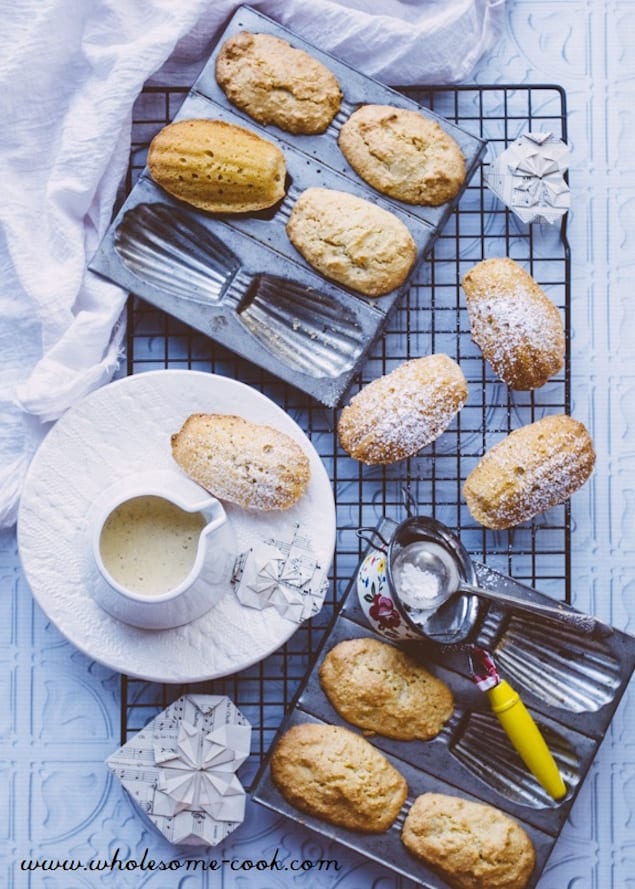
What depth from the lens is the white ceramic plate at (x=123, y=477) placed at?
1.58m

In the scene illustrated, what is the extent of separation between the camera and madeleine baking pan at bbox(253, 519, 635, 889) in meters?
1.62

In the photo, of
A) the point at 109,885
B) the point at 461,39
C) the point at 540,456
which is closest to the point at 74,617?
the point at 109,885

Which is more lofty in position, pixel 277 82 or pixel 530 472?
pixel 277 82

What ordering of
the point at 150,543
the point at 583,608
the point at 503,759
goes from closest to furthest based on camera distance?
the point at 150,543, the point at 503,759, the point at 583,608

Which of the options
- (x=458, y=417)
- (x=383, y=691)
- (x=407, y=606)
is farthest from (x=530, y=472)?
(x=383, y=691)

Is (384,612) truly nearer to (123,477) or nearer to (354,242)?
(123,477)

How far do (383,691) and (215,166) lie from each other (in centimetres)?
80

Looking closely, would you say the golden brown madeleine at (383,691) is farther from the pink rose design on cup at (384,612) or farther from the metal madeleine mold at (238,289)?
the metal madeleine mold at (238,289)

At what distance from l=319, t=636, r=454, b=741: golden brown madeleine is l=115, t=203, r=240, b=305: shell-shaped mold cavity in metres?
0.57

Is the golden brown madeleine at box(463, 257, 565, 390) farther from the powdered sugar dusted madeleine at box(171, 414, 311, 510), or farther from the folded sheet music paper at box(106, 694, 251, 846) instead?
the folded sheet music paper at box(106, 694, 251, 846)

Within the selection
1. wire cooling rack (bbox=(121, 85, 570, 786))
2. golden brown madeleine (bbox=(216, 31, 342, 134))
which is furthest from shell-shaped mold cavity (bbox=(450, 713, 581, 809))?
golden brown madeleine (bbox=(216, 31, 342, 134))

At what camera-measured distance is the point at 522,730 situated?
155 cm

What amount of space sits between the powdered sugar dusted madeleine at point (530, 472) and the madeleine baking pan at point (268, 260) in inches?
9.8

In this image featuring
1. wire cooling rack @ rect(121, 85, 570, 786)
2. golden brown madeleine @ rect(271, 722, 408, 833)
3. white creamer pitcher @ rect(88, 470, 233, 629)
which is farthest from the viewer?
wire cooling rack @ rect(121, 85, 570, 786)
